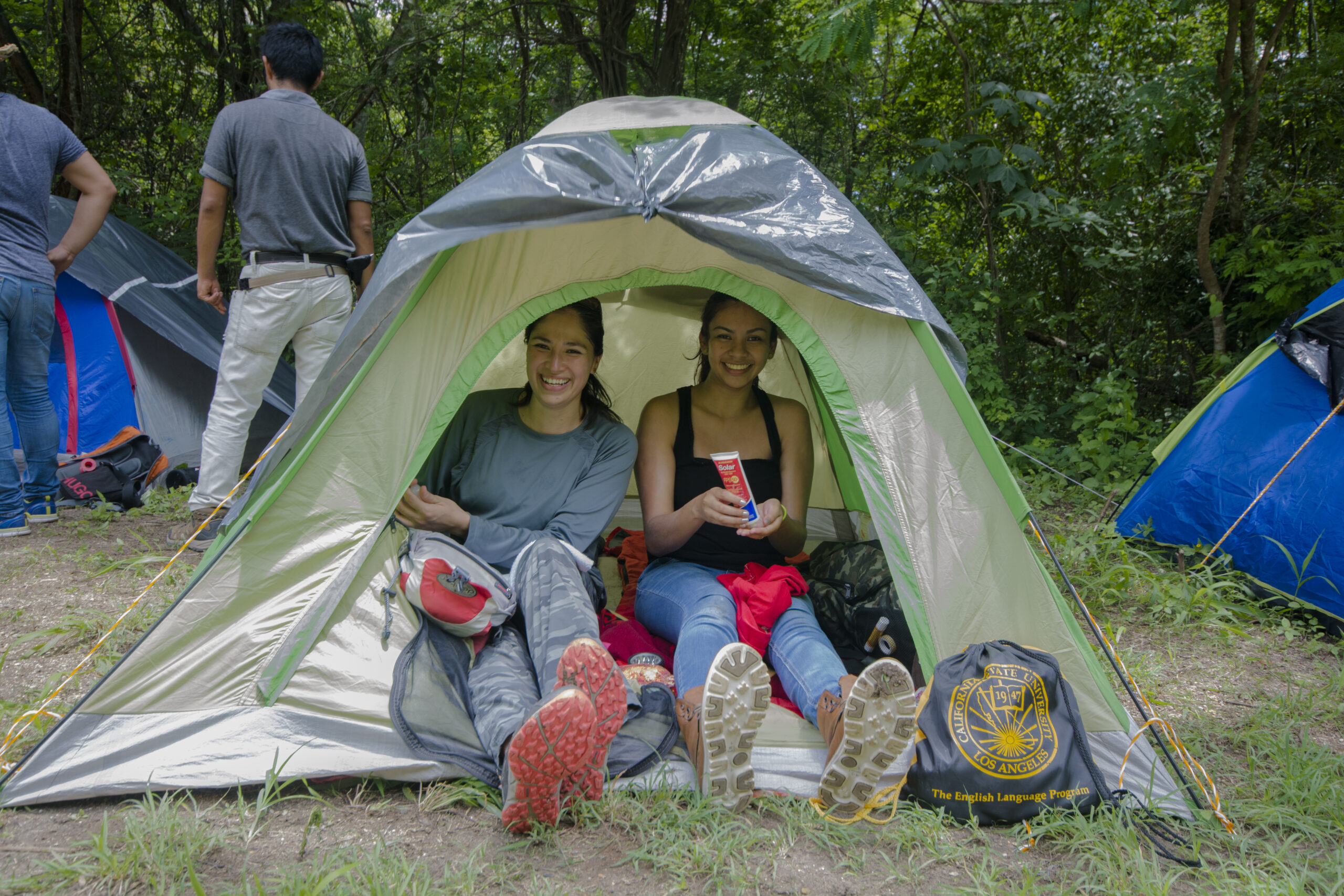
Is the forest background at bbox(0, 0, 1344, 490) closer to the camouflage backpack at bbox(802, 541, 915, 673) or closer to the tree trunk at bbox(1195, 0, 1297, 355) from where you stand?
the tree trunk at bbox(1195, 0, 1297, 355)

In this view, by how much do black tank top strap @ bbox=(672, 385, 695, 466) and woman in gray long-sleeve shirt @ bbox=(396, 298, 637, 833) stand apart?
6.2 inches

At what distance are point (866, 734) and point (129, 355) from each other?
4207 millimetres

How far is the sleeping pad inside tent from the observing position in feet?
5.80

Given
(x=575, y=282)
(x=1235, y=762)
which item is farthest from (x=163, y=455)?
(x=1235, y=762)

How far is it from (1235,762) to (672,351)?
2.28 m

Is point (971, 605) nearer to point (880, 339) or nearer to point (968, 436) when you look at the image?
point (968, 436)

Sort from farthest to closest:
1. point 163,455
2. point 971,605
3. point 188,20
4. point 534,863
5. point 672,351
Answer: point 188,20 → point 163,455 → point 672,351 → point 971,605 → point 534,863

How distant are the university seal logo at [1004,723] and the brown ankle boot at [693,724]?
1.65ft

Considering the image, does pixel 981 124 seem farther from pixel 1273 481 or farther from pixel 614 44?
pixel 1273 481

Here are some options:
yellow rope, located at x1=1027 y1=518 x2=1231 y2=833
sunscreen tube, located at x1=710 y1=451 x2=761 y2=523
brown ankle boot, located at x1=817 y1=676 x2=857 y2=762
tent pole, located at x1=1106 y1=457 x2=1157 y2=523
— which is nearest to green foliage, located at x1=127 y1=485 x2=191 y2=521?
sunscreen tube, located at x1=710 y1=451 x2=761 y2=523

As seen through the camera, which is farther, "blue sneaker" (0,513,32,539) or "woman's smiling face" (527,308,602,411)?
"blue sneaker" (0,513,32,539)

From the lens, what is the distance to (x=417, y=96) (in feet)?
19.4

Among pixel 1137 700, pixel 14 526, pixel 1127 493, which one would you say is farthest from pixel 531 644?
pixel 1127 493

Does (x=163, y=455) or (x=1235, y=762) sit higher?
(x=163, y=455)
